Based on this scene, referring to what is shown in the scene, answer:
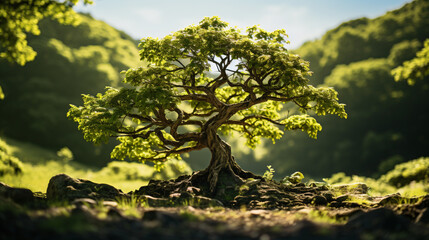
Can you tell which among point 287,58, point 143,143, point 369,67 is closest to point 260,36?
point 287,58

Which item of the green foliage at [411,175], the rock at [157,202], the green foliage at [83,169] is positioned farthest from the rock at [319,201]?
the green foliage at [83,169]

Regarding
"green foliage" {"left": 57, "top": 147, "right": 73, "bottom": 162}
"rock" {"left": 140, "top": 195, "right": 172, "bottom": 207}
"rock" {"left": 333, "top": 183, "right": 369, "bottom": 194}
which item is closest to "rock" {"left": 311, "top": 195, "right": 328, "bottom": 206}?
"rock" {"left": 333, "top": 183, "right": 369, "bottom": 194}

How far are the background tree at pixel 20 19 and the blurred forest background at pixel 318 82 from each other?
14717mm

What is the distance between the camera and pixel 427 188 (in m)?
12.4

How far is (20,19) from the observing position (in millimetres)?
4496

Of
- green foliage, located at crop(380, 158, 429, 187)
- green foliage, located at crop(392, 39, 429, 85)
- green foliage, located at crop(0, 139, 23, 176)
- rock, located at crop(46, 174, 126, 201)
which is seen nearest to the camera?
green foliage, located at crop(392, 39, 429, 85)

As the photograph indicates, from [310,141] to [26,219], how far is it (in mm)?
27036

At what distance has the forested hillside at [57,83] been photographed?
2114 centimetres

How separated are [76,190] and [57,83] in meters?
20.0

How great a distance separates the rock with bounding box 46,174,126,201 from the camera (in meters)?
6.36

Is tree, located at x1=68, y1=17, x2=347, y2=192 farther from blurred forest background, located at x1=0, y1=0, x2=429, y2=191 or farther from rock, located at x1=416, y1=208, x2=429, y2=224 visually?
blurred forest background, located at x1=0, y1=0, x2=429, y2=191

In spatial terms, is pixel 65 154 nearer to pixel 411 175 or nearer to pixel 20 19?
pixel 20 19

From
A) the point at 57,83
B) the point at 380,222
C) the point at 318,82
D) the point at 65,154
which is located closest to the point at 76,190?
the point at 380,222

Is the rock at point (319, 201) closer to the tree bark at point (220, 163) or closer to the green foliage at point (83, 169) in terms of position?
→ the tree bark at point (220, 163)
